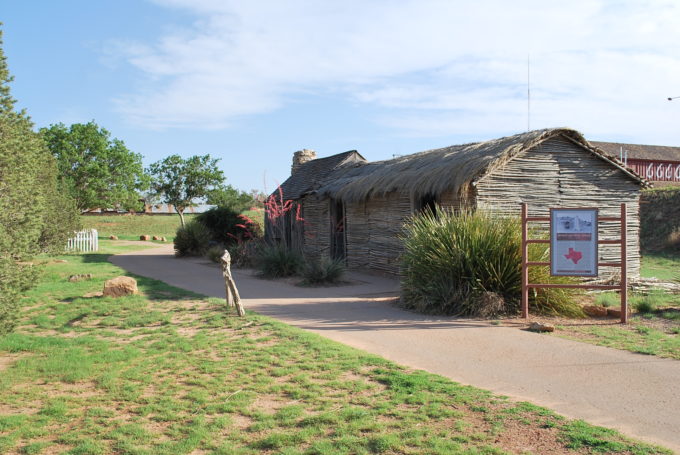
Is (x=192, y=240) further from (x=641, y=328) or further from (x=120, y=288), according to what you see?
(x=641, y=328)

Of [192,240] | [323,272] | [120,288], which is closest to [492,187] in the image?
[323,272]

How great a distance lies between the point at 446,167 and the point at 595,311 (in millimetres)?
4883

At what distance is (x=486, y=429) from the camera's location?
4562 millimetres

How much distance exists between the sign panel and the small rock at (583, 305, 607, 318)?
1.05 meters

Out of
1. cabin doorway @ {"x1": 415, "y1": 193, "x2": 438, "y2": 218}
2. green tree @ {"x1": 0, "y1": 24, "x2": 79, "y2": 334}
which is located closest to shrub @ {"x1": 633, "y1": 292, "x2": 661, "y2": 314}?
cabin doorway @ {"x1": 415, "y1": 193, "x2": 438, "y2": 218}

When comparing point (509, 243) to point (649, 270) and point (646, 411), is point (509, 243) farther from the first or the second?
point (649, 270)

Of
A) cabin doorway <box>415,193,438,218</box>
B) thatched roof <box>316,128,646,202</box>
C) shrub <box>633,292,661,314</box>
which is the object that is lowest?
shrub <box>633,292,661,314</box>

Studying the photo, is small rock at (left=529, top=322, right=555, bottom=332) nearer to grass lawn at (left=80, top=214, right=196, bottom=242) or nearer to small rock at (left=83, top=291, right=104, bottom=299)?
small rock at (left=83, top=291, right=104, bottom=299)

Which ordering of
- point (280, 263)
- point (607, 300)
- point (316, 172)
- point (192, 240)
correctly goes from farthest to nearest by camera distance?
point (192, 240), point (316, 172), point (280, 263), point (607, 300)

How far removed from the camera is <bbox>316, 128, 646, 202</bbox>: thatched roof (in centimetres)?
1244

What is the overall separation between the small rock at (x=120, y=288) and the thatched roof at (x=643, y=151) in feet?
127

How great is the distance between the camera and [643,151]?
4434 cm

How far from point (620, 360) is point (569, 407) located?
195 centimetres

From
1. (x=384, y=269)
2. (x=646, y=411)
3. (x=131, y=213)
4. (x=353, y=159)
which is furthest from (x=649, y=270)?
(x=131, y=213)
